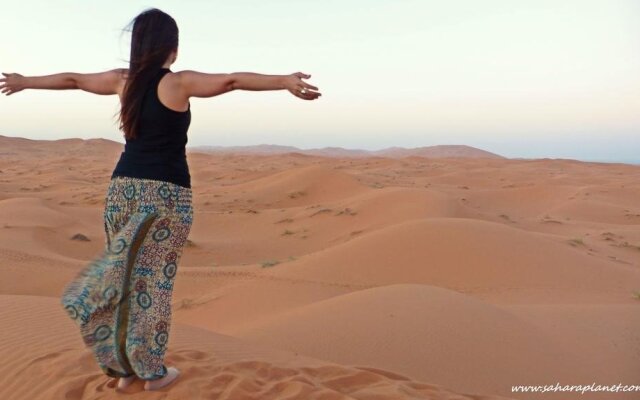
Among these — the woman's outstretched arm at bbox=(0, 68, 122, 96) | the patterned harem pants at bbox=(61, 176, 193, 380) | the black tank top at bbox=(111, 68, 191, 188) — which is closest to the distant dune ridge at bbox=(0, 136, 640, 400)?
the patterned harem pants at bbox=(61, 176, 193, 380)

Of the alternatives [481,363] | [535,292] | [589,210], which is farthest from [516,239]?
[589,210]

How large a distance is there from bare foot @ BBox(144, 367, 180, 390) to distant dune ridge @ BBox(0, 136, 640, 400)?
50 mm

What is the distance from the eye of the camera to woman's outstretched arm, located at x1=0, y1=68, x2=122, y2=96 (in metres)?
2.97

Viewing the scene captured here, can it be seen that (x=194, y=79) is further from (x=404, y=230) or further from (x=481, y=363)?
(x=404, y=230)

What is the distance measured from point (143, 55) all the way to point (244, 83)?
0.63m

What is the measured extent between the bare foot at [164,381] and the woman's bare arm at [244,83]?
5.76 ft

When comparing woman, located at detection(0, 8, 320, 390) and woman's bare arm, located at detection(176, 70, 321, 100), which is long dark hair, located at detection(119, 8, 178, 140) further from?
woman's bare arm, located at detection(176, 70, 321, 100)

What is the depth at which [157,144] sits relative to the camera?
2.82 meters

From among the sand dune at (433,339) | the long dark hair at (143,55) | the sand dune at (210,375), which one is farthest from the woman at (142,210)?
the sand dune at (433,339)

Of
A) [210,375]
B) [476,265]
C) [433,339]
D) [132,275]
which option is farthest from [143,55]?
[476,265]

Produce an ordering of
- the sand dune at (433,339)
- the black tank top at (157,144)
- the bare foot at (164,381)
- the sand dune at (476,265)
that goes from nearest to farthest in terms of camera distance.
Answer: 1. the black tank top at (157,144)
2. the bare foot at (164,381)
3. the sand dune at (433,339)
4. the sand dune at (476,265)

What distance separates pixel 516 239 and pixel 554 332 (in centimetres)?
471

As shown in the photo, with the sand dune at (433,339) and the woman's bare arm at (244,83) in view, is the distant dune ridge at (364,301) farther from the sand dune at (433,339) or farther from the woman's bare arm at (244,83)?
the woman's bare arm at (244,83)

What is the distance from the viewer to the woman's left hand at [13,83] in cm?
313
